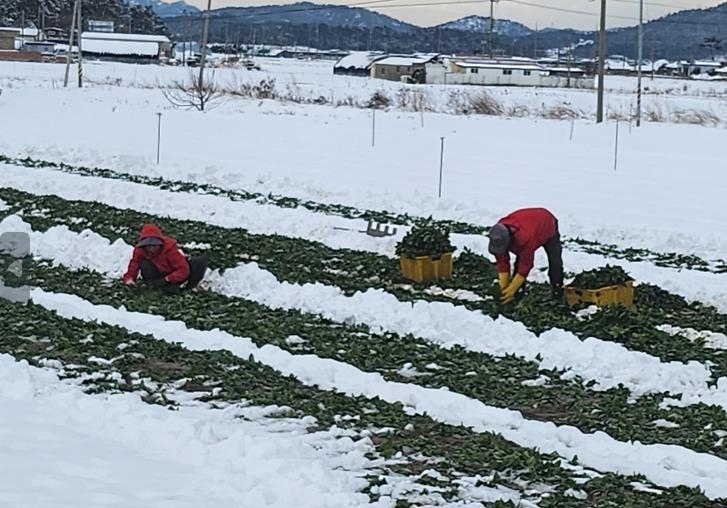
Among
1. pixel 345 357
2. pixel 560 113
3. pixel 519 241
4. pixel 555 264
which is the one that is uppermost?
pixel 560 113

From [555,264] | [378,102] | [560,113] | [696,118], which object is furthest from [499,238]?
[378,102]

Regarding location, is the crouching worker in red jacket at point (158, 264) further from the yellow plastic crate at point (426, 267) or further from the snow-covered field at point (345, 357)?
the yellow plastic crate at point (426, 267)

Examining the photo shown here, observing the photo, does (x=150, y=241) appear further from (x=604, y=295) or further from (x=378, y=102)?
(x=378, y=102)

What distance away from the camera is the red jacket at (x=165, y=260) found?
36.6ft

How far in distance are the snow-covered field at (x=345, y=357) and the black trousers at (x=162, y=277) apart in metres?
0.19

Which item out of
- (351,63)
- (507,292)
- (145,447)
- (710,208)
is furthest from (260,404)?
(351,63)

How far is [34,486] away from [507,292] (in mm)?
5481

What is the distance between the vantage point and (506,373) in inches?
343

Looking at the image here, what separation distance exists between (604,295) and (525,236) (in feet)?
2.91

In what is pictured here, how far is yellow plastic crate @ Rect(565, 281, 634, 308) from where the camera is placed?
1056 centimetres

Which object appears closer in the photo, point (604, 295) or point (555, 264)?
point (604, 295)

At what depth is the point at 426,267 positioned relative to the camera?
39.0 feet

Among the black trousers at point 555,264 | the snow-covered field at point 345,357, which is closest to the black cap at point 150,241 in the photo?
the snow-covered field at point 345,357

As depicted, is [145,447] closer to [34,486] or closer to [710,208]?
[34,486]
